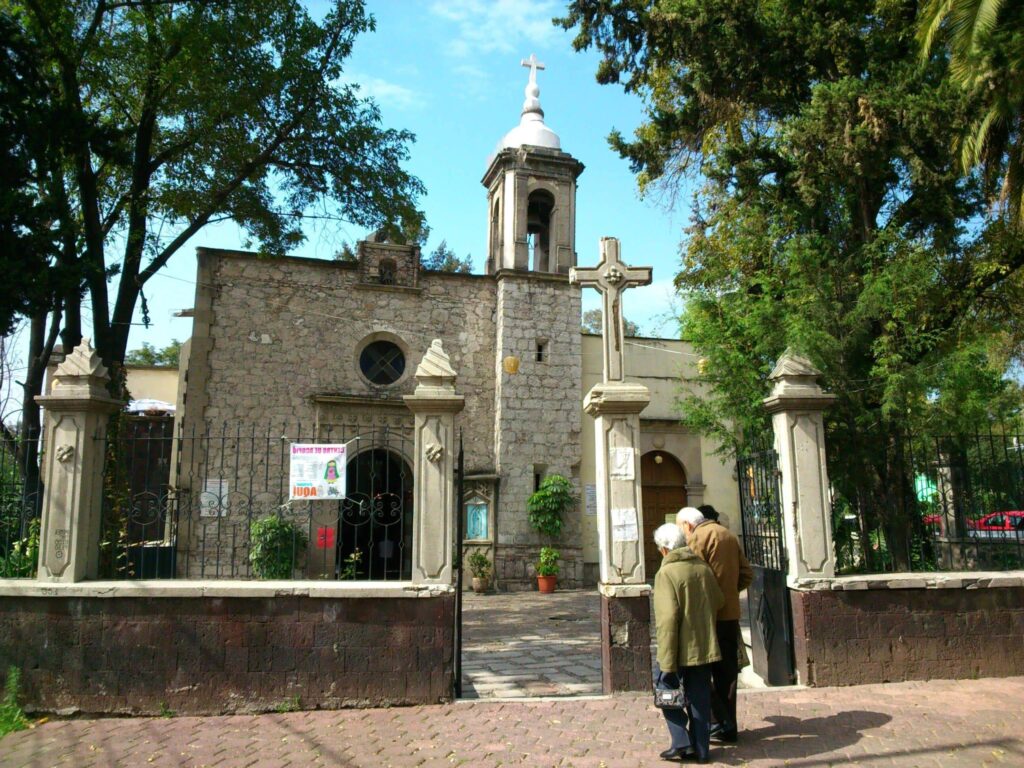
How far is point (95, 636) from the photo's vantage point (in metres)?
6.29

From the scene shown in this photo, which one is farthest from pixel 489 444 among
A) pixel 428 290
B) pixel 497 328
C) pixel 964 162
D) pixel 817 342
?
pixel 964 162

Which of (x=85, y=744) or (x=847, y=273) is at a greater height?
(x=847, y=273)

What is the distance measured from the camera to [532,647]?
9.72 meters

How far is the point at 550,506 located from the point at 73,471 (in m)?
11.2

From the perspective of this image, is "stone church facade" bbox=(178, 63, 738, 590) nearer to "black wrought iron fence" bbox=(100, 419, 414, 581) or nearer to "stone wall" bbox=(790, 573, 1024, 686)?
"black wrought iron fence" bbox=(100, 419, 414, 581)

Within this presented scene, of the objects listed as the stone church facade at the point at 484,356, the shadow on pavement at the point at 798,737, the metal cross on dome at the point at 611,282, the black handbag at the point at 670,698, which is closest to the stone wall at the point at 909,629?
the shadow on pavement at the point at 798,737

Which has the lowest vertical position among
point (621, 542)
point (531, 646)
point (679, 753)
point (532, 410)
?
point (531, 646)

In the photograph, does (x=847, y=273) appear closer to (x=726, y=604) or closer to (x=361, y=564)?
(x=726, y=604)

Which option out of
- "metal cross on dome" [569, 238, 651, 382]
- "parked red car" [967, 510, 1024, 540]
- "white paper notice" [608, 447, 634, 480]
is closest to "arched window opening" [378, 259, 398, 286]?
"metal cross on dome" [569, 238, 651, 382]

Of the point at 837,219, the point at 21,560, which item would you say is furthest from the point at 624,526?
the point at 837,219

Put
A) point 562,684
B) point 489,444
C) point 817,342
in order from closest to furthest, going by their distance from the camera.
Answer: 1. point 562,684
2. point 817,342
3. point 489,444

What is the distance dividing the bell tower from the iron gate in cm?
1091

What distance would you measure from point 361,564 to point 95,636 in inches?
339

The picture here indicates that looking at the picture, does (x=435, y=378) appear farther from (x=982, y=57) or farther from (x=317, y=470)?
(x=982, y=57)
